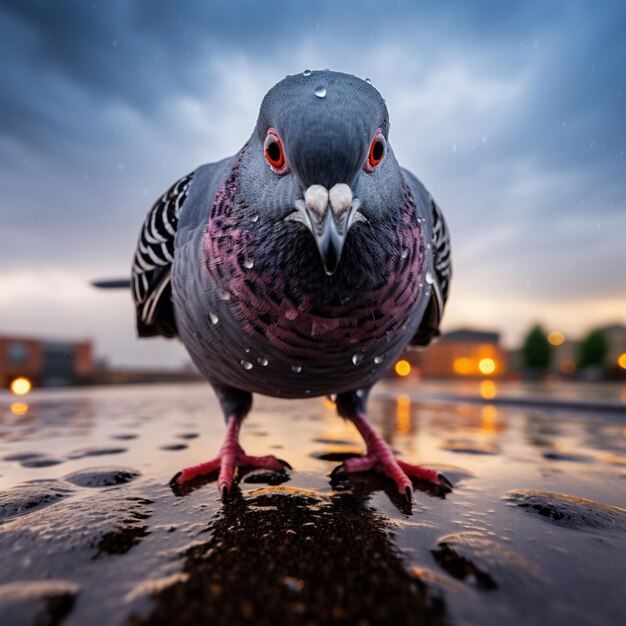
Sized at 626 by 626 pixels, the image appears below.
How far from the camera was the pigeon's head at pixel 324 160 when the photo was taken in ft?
5.29

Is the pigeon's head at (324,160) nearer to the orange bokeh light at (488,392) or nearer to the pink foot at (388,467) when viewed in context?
the pink foot at (388,467)

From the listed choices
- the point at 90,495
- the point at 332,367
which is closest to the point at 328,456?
the point at 332,367

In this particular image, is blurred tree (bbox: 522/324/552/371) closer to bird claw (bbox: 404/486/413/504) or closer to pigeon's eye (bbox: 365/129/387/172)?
bird claw (bbox: 404/486/413/504)

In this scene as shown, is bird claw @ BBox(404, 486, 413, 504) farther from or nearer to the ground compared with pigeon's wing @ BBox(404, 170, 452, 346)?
nearer to the ground

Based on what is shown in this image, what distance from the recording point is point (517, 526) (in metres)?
1.57

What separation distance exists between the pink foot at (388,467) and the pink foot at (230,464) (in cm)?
41

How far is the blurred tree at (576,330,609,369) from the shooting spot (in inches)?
2537

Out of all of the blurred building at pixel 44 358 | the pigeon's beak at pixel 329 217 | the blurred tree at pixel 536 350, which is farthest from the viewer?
the blurred tree at pixel 536 350

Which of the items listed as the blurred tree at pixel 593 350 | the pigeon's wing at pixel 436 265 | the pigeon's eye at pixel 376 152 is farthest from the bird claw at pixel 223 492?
the blurred tree at pixel 593 350

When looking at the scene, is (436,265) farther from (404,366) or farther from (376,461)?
(404,366)

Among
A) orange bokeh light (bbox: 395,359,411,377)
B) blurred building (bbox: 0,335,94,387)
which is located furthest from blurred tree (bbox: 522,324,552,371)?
blurred building (bbox: 0,335,94,387)

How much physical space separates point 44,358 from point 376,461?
163 feet

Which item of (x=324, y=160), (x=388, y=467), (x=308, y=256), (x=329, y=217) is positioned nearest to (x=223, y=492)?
(x=388, y=467)

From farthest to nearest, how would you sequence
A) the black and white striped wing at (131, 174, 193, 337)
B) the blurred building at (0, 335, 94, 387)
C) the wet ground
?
1. the blurred building at (0, 335, 94, 387)
2. the black and white striped wing at (131, 174, 193, 337)
3. the wet ground
